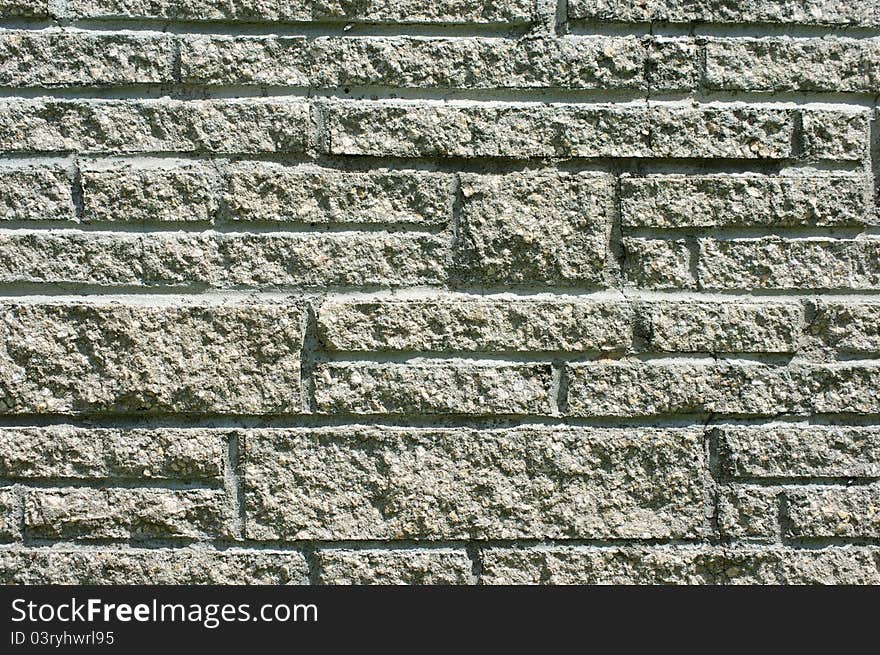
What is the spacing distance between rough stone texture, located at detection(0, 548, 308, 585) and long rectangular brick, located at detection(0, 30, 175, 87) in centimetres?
111

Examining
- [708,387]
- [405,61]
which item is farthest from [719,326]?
[405,61]

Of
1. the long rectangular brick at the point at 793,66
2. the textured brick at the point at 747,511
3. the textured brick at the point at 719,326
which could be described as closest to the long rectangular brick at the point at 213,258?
the textured brick at the point at 719,326

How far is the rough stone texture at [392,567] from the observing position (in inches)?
78.8

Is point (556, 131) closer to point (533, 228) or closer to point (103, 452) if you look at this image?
point (533, 228)

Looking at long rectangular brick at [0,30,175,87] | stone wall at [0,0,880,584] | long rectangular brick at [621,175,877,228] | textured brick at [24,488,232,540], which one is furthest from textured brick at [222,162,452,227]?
textured brick at [24,488,232,540]

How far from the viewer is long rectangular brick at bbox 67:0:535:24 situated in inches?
76.1

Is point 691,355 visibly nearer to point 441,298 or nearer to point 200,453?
point 441,298

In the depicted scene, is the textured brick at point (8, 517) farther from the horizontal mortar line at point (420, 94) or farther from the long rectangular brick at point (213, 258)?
the horizontal mortar line at point (420, 94)

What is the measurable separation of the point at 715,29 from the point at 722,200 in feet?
1.34

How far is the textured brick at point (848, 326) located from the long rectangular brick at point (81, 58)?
5.43 feet

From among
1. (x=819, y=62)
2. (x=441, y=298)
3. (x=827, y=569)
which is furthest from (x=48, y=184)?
A: (x=827, y=569)

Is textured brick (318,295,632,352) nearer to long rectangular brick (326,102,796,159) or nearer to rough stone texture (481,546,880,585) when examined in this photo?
long rectangular brick (326,102,796,159)

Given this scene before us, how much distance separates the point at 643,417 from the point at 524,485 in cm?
33

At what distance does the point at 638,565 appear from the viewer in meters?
2.02
